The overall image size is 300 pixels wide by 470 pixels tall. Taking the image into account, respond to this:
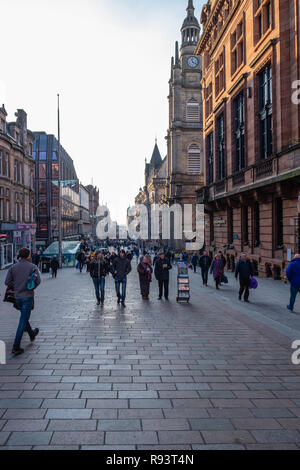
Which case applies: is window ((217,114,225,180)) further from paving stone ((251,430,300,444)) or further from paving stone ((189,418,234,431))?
paving stone ((251,430,300,444))

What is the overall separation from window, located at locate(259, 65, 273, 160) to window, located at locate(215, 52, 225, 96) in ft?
27.1

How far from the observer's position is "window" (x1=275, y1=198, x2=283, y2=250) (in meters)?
19.6

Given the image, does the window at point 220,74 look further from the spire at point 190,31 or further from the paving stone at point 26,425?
the spire at point 190,31

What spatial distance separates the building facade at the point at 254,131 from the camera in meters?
17.8

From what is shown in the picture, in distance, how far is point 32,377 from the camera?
5.40 m

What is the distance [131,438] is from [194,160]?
57.4m

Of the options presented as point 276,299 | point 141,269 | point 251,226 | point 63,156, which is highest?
point 63,156

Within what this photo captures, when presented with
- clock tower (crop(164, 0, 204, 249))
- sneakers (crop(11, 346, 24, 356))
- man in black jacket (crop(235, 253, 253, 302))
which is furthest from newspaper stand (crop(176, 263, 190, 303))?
clock tower (crop(164, 0, 204, 249))

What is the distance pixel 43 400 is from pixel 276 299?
10103 millimetres

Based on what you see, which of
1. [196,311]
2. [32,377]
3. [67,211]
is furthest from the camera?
[67,211]

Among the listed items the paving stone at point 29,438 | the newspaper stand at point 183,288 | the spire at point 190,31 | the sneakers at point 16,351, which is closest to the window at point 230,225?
the newspaper stand at point 183,288

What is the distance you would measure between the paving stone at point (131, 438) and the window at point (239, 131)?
2290 centimetres

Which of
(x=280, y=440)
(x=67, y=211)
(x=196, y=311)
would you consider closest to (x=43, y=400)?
(x=280, y=440)
